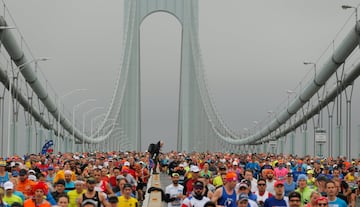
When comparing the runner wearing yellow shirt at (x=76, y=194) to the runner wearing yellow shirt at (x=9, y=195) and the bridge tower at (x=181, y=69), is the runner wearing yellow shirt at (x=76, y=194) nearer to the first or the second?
the runner wearing yellow shirt at (x=9, y=195)

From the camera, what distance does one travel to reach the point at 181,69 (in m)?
105

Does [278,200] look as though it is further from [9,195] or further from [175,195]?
[9,195]

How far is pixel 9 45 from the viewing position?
139 ft

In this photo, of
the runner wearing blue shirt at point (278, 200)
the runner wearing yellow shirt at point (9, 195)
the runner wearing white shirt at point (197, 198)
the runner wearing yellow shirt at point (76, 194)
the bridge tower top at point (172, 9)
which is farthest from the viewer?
the bridge tower top at point (172, 9)

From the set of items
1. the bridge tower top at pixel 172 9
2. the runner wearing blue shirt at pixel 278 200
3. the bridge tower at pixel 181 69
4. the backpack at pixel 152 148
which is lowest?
the runner wearing blue shirt at pixel 278 200

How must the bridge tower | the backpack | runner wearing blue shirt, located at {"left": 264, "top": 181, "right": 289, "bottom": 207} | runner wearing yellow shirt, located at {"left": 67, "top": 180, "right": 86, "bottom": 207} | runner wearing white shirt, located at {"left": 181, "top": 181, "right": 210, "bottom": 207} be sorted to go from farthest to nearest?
the bridge tower < the backpack < runner wearing yellow shirt, located at {"left": 67, "top": 180, "right": 86, "bottom": 207} < runner wearing white shirt, located at {"left": 181, "top": 181, "right": 210, "bottom": 207} < runner wearing blue shirt, located at {"left": 264, "top": 181, "right": 289, "bottom": 207}

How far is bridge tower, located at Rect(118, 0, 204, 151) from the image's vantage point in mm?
102125

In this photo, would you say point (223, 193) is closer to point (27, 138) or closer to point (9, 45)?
point (9, 45)

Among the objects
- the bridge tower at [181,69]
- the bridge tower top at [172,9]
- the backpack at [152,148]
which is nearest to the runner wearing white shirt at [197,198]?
the backpack at [152,148]

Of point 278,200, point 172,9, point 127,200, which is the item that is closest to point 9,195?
point 127,200

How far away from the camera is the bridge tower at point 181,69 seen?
102 meters

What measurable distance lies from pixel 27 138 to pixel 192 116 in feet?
174

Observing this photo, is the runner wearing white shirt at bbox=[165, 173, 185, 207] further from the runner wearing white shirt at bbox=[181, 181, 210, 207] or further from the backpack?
the backpack

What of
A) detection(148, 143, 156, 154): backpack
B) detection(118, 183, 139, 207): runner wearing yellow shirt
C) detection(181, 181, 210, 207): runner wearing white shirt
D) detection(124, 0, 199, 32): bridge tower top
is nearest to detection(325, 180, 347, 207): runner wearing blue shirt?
detection(181, 181, 210, 207): runner wearing white shirt
